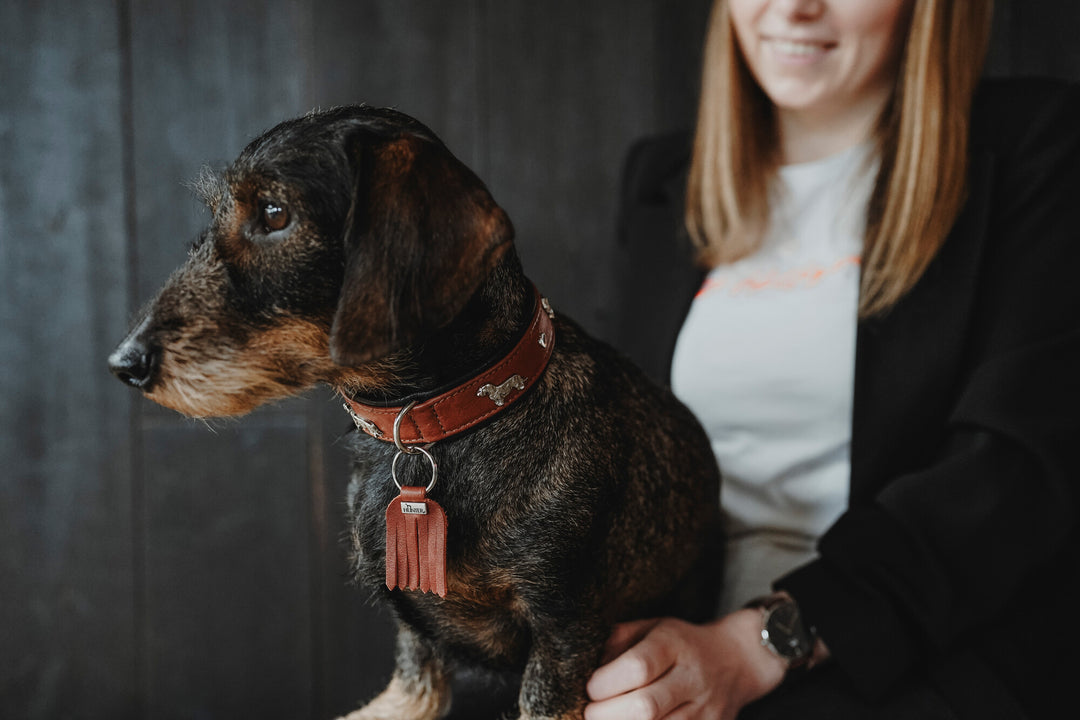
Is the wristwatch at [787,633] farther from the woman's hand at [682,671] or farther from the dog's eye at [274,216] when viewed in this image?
the dog's eye at [274,216]

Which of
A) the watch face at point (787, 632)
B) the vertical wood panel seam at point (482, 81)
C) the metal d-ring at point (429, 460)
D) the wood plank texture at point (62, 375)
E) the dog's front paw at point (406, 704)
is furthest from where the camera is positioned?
the vertical wood panel seam at point (482, 81)

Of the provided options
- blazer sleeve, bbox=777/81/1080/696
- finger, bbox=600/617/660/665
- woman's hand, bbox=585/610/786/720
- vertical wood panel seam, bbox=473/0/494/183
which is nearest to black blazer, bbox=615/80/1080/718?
blazer sleeve, bbox=777/81/1080/696

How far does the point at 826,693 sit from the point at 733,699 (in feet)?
0.50

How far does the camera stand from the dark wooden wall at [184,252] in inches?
75.3

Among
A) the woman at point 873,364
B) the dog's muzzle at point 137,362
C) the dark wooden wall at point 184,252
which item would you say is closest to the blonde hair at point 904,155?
the woman at point 873,364

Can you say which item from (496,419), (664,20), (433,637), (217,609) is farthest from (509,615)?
(664,20)

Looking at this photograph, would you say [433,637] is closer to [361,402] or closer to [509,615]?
[509,615]

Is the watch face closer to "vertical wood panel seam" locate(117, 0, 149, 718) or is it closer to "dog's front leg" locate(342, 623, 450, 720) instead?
"dog's front leg" locate(342, 623, 450, 720)

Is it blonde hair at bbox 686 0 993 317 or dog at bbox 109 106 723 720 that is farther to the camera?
blonde hair at bbox 686 0 993 317

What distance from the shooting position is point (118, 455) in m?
2.00

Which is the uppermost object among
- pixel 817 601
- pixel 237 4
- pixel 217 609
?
pixel 237 4

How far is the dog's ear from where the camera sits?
743 mm

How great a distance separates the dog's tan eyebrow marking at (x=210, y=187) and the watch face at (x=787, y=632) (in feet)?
3.09

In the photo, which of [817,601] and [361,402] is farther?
[817,601]
